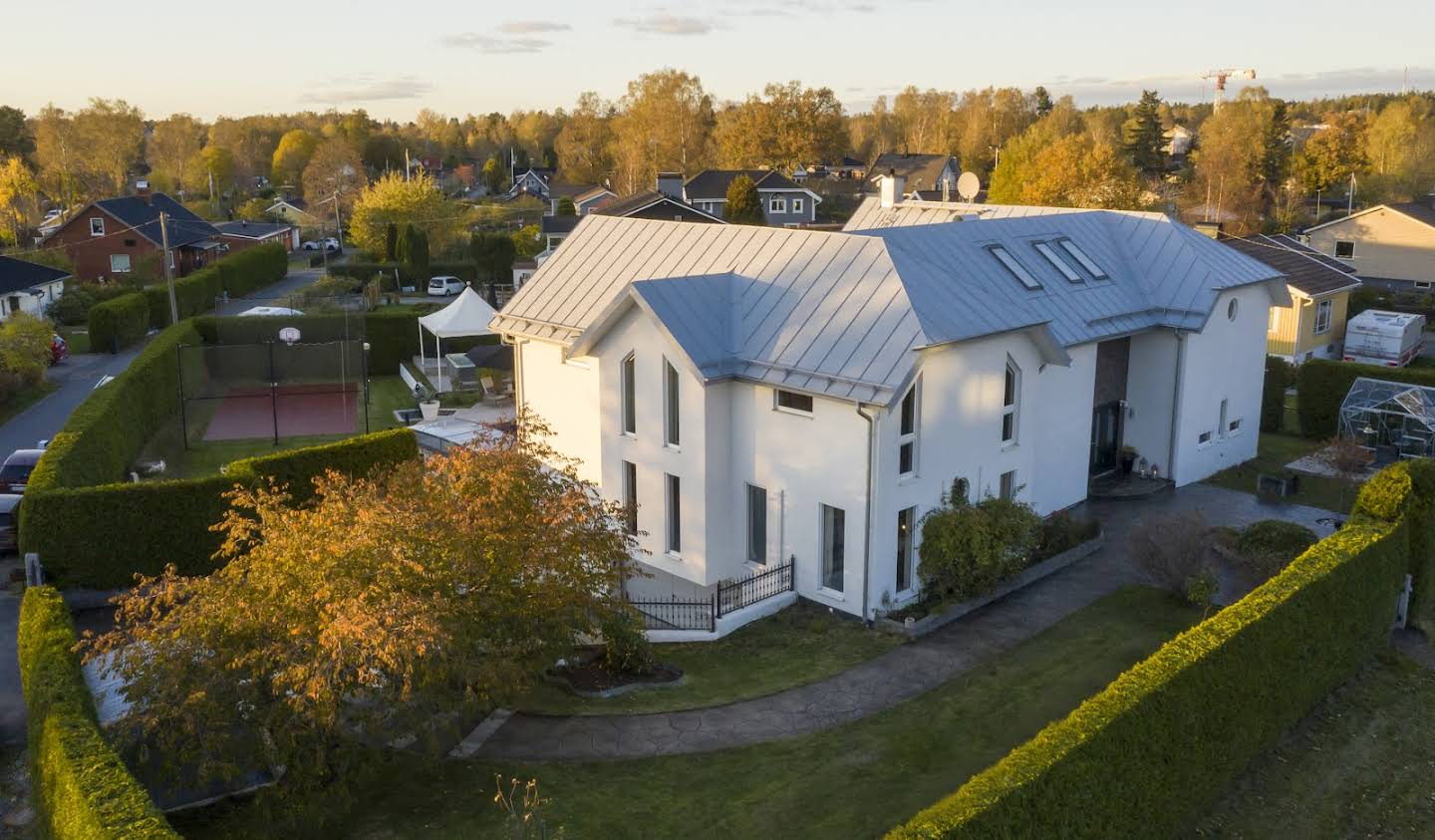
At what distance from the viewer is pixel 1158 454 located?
2975 cm

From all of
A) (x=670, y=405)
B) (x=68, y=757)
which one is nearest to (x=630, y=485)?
(x=670, y=405)

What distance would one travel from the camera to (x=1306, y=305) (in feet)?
146

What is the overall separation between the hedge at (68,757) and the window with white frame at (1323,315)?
4534 centimetres

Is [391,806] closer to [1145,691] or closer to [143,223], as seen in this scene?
[1145,691]

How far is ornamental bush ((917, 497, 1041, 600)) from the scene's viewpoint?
859 inches

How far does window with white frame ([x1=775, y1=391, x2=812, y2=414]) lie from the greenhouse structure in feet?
59.5

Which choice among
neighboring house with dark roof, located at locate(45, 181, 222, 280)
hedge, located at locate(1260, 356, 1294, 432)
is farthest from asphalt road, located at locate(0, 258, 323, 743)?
hedge, located at locate(1260, 356, 1294, 432)

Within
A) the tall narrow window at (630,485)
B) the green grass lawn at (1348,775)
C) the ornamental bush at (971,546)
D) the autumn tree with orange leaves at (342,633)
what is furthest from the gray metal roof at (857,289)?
the green grass lawn at (1348,775)

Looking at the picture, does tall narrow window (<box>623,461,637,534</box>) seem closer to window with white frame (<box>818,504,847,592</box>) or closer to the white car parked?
window with white frame (<box>818,504,847,592</box>)

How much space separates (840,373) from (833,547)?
11.6 ft

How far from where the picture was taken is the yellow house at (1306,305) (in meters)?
44.6

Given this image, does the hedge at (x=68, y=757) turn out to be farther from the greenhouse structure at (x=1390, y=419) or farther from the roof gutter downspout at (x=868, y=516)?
the greenhouse structure at (x=1390, y=419)

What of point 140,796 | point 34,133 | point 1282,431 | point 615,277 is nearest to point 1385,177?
point 1282,431

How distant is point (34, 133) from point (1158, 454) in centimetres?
12688
